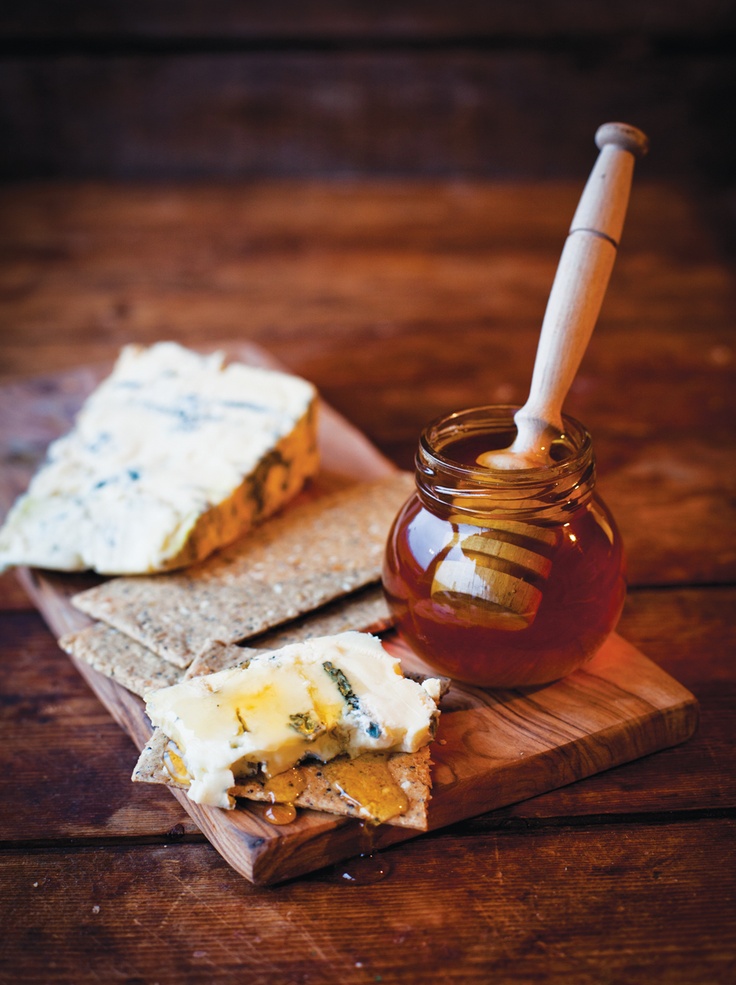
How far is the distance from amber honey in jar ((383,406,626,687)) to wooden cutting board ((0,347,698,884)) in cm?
5

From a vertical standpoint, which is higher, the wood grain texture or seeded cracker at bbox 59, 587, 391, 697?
the wood grain texture

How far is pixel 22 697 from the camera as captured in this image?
1319 mm

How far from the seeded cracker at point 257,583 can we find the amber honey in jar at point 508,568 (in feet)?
0.66

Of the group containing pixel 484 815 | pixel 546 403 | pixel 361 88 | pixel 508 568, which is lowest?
pixel 484 815

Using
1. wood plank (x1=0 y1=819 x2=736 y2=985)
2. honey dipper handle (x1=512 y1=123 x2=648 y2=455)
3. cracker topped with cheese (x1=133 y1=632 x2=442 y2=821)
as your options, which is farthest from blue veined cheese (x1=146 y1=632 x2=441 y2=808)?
honey dipper handle (x1=512 y1=123 x2=648 y2=455)

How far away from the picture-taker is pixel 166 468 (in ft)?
5.23

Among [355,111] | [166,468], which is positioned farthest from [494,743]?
[355,111]

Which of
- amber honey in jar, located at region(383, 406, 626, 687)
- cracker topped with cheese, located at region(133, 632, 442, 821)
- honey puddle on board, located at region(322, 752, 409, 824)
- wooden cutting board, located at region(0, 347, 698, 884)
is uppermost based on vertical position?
amber honey in jar, located at region(383, 406, 626, 687)

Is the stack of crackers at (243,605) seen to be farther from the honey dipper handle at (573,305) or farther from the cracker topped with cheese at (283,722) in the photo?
the honey dipper handle at (573,305)

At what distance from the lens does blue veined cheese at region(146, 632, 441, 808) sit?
1.01m

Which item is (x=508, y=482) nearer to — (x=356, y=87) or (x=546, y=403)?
(x=546, y=403)

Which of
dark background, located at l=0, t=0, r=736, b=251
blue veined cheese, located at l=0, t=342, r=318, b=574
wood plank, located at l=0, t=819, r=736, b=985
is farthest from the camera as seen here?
dark background, located at l=0, t=0, r=736, b=251

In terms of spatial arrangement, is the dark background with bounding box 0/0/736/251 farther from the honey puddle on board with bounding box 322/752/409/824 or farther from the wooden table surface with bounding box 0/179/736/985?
the honey puddle on board with bounding box 322/752/409/824

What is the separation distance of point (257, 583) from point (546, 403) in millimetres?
514
